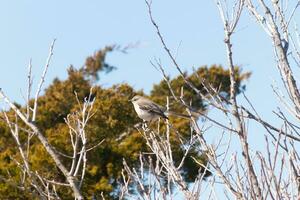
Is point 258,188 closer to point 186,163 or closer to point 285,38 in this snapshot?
point 285,38

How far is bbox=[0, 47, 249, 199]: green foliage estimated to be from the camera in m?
13.1

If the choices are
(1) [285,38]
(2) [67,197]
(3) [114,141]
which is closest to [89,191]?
(2) [67,197]

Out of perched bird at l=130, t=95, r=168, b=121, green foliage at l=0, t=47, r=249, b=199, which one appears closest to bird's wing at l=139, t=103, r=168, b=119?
perched bird at l=130, t=95, r=168, b=121

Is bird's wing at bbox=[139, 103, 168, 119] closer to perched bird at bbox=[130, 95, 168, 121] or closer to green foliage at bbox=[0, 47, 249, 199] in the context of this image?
perched bird at bbox=[130, 95, 168, 121]

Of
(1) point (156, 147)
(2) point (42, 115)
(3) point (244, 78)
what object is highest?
(3) point (244, 78)

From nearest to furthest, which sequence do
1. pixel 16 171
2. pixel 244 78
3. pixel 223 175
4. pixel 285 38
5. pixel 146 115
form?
pixel 223 175 → pixel 285 38 → pixel 146 115 → pixel 16 171 → pixel 244 78

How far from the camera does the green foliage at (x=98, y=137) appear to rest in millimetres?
13148

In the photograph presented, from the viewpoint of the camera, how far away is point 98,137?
14.1m

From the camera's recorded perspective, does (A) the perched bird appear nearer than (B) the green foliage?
Yes

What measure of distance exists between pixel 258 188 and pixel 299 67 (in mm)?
1165

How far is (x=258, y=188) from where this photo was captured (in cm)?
277

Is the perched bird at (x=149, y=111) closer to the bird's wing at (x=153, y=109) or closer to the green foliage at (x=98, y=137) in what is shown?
the bird's wing at (x=153, y=109)

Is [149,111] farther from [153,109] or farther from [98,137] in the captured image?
[98,137]

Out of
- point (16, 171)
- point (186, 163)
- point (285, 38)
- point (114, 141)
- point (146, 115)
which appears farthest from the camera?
point (186, 163)
